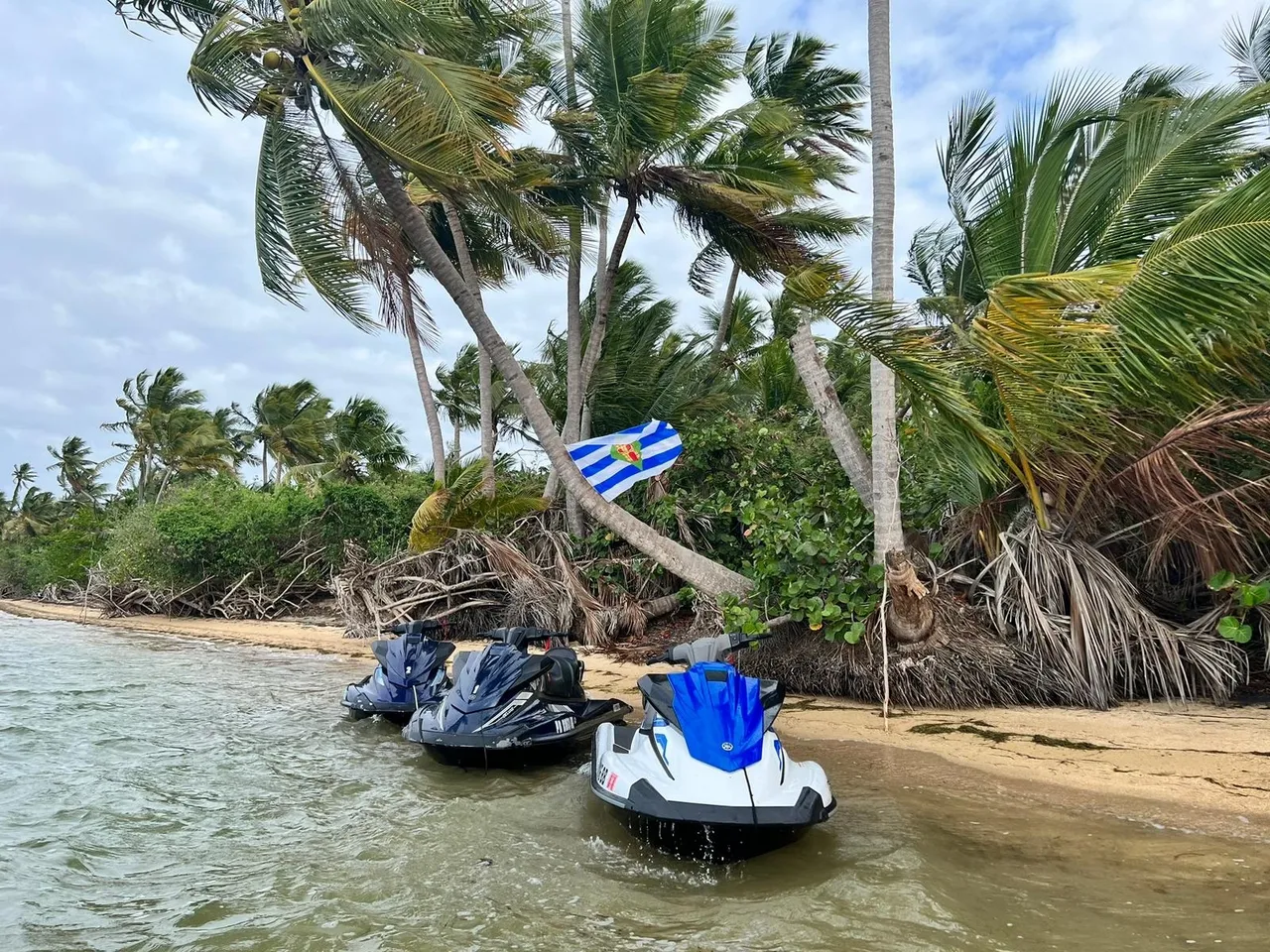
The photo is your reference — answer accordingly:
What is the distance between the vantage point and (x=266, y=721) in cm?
792

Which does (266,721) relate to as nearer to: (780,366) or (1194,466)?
(1194,466)

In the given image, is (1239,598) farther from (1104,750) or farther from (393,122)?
(393,122)

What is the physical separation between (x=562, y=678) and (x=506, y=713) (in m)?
0.83

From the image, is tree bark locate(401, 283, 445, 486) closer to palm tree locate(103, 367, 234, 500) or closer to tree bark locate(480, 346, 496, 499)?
tree bark locate(480, 346, 496, 499)

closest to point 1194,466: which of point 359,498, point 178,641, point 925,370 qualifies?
point 925,370

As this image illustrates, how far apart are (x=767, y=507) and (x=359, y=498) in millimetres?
11448

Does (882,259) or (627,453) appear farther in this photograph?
(627,453)

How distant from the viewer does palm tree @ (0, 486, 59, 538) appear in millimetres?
45219

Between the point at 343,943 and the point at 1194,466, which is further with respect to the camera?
the point at 1194,466

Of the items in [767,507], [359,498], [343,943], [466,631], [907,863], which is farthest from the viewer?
[359,498]

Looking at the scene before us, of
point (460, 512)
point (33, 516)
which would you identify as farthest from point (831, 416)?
point (33, 516)

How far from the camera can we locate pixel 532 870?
4.09 meters

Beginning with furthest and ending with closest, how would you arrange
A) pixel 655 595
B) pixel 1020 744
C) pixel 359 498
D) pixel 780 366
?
pixel 780 366
pixel 359 498
pixel 655 595
pixel 1020 744

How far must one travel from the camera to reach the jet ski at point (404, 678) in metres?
7.25
